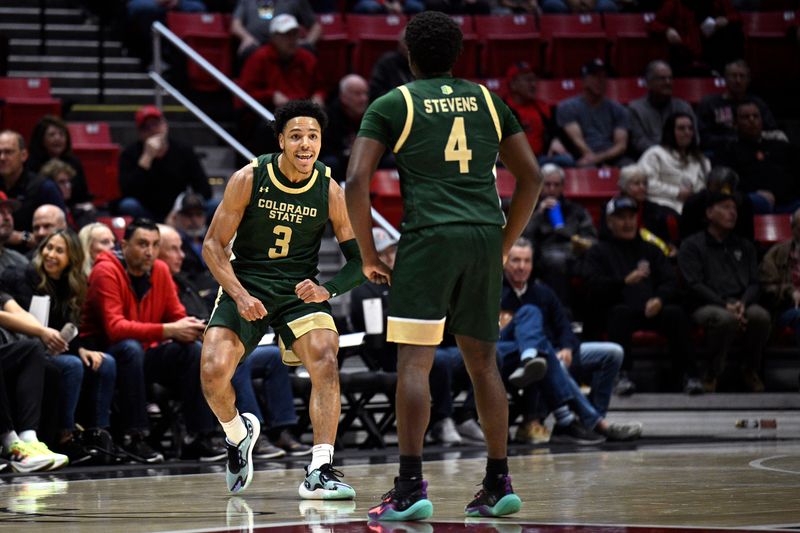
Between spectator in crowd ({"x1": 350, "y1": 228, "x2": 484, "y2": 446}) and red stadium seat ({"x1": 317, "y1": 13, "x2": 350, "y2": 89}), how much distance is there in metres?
3.99

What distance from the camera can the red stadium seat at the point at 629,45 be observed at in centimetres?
1427


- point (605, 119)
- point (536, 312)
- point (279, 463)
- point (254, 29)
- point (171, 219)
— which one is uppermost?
point (254, 29)

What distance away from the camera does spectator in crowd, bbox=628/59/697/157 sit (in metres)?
12.8

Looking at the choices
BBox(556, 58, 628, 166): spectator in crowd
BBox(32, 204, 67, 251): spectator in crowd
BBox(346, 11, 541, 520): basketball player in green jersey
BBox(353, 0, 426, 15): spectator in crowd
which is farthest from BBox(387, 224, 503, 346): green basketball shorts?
BBox(353, 0, 426, 15): spectator in crowd

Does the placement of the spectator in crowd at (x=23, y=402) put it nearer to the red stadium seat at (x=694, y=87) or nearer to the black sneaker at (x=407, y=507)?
the black sneaker at (x=407, y=507)

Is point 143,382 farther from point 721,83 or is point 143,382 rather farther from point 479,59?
point 721,83

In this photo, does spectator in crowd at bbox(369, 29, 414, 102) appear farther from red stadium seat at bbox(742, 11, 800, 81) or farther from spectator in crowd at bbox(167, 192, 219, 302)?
red stadium seat at bbox(742, 11, 800, 81)

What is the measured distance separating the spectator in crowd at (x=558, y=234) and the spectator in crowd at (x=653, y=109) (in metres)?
1.77

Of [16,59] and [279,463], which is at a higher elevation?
[16,59]

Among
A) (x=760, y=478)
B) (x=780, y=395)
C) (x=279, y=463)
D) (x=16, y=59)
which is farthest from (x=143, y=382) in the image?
(x=16, y=59)

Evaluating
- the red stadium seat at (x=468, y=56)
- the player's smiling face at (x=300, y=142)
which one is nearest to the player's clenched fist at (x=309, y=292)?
the player's smiling face at (x=300, y=142)

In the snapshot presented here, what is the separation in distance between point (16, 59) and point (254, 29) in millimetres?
2284

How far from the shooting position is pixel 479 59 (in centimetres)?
1406

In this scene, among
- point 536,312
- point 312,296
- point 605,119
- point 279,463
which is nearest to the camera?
point 312,296
